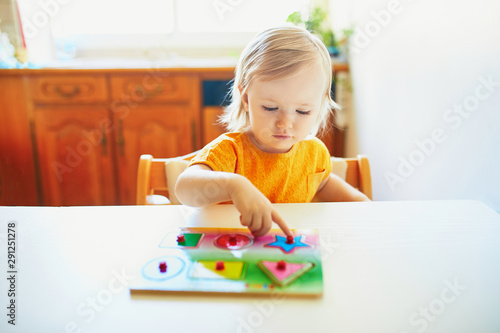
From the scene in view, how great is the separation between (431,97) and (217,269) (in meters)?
0.83

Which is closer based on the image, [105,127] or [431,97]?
[431,97]

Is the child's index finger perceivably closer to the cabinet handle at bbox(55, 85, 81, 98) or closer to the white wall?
the white wall

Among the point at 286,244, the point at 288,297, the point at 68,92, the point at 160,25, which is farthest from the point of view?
the point at 160,25

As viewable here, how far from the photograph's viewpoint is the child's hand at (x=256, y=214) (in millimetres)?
513

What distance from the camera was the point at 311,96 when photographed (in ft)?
2.25

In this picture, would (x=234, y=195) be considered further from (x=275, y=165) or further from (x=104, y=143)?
(x=104, y=143)

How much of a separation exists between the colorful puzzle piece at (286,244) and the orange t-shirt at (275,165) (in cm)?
25

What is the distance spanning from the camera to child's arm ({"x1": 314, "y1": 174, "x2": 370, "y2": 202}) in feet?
2.86

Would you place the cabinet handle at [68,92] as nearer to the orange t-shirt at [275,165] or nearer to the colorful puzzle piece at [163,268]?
the orange t-shirt at [275,165]

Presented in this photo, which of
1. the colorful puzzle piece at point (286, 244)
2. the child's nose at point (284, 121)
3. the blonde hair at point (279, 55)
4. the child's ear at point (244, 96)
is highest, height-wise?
the blonde hair at point (279, 55)

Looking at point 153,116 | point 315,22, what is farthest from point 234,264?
point 315,22

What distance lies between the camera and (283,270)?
432mm

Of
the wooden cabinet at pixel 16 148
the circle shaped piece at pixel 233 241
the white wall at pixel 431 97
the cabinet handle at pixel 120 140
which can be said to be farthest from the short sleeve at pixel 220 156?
the wooden cabinet at pixel 16 148

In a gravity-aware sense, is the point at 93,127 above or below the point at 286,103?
below
